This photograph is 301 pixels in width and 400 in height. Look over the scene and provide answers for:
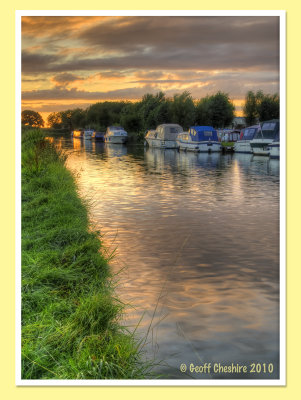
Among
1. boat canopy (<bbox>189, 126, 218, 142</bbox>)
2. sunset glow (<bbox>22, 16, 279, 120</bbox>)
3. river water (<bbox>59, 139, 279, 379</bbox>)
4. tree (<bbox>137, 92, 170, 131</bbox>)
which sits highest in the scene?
sunset glow (<bbox>22, 16, 279, 120</bbox>)

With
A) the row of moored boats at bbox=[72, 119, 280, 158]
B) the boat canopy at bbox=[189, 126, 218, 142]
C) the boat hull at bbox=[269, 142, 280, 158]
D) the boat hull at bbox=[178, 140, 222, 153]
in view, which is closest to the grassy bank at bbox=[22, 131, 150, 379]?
the boat hull at bbox=[269, 142, 280, 158]

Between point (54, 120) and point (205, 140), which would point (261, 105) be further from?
point (205, 140)

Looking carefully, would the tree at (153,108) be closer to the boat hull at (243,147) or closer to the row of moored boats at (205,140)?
the row of moored boats at (205,140)

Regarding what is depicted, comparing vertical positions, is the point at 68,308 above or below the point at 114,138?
below

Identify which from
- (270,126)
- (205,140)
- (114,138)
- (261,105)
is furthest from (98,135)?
(205,140)

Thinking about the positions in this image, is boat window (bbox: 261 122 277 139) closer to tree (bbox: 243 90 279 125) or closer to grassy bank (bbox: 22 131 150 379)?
tree (bbox: 243 90 279 125)

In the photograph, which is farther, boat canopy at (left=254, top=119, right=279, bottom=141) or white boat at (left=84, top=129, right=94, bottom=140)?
white boat at (left=84, top=129, right=94, bottom=140)

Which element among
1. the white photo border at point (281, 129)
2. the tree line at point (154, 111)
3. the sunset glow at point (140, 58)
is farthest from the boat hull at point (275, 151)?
the white photo border at point (281, 129)
